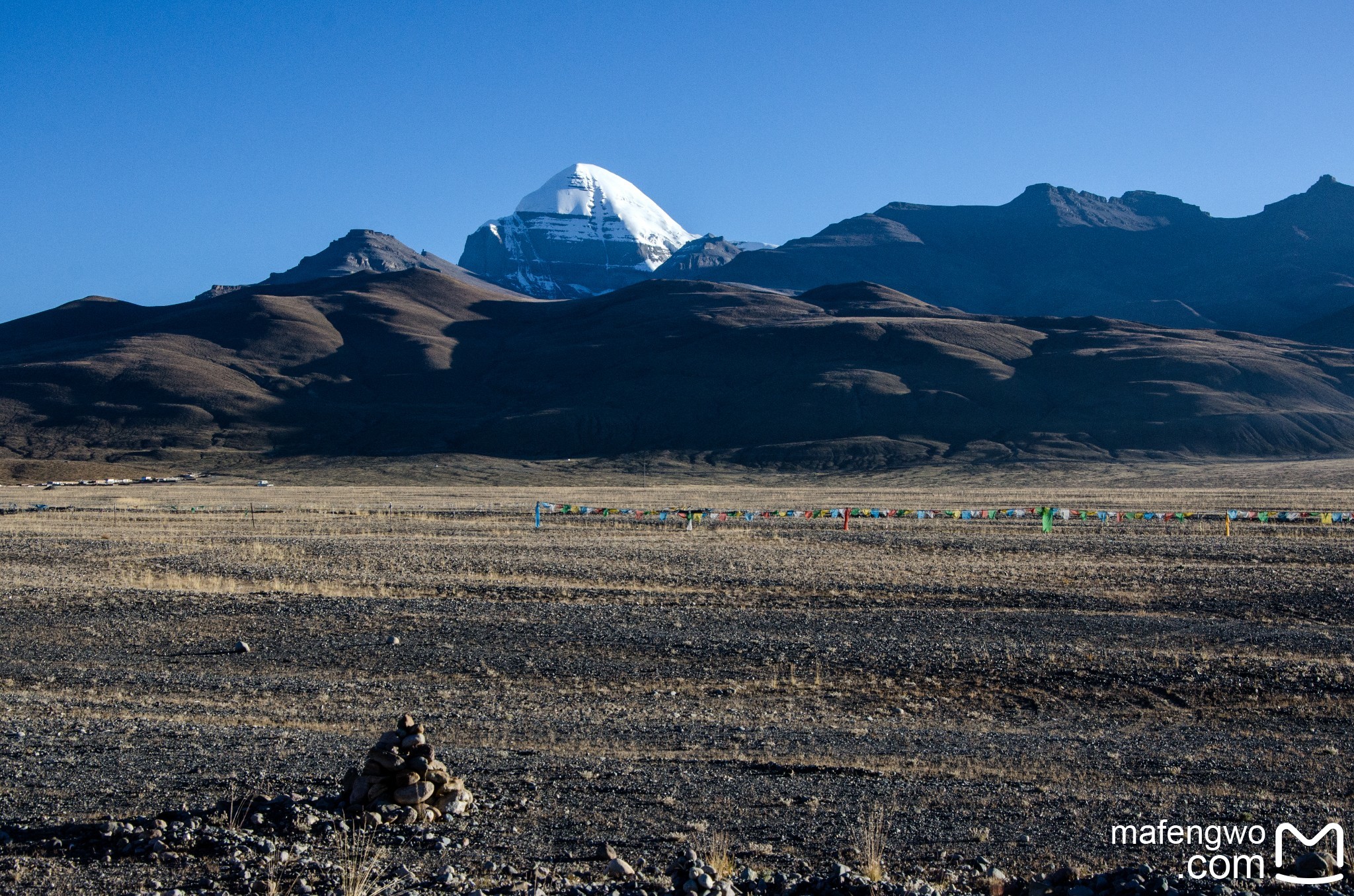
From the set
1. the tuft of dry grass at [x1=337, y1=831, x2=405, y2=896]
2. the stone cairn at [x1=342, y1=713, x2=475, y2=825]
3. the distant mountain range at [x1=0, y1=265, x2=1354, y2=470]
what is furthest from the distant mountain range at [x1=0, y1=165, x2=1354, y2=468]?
the tuft of dry grass at [x1=337, y1=831, x2=405, y2=896]

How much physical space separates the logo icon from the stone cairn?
17.7 ft

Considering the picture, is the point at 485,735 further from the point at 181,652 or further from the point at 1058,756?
the point at 181,652

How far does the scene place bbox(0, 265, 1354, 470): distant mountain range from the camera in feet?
359

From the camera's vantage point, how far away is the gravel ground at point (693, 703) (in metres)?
7.57

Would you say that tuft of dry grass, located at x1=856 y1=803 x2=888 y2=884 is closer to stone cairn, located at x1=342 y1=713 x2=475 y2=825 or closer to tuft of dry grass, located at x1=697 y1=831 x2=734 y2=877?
tuft of dry grass, located at x1=697 y1=831 x2=734 y2=877

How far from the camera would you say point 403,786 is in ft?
25.3

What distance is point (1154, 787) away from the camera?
28.8 feet

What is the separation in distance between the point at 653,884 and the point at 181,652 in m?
10.9

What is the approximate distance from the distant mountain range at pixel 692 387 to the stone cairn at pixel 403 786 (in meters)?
91.8

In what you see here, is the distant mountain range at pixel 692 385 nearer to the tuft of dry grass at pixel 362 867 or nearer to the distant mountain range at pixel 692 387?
the distant mountain range at pixel 692 387

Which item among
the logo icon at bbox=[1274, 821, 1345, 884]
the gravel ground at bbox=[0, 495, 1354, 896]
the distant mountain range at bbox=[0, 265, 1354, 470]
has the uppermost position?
the distant mountain range at bbox=[0, 265, 1354, 470]

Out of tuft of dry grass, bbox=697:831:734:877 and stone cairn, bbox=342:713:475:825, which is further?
stone cairn, bbox=342:713:475:825

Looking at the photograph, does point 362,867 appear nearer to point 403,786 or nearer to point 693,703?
point 403,786

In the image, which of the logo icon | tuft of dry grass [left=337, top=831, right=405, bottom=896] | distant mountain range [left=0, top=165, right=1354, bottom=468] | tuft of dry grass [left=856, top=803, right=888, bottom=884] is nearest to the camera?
tuft of dry grass [left=337, top=831, right=405, bottom=896]
